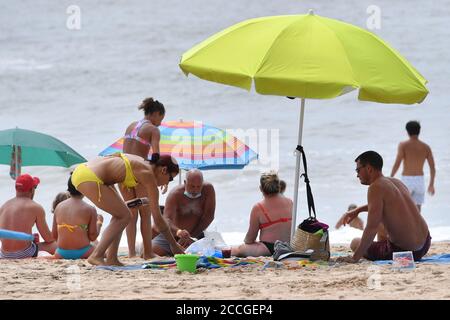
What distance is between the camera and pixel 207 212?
7219 mm

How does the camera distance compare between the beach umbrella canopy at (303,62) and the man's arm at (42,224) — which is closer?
the beach umbrella canopy at (303,62)

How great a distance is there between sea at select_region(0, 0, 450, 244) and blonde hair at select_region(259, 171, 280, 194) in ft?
7.60

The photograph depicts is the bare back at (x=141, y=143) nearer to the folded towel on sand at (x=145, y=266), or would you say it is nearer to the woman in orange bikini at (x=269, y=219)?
the woman in orange bikini at (x=269, y=219)

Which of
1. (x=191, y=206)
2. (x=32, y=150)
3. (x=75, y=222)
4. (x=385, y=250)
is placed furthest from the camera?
(x=32, y=150)

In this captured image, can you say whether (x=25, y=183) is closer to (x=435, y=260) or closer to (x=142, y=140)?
(x=142, y=140)

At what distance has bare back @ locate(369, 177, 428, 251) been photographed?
605cm

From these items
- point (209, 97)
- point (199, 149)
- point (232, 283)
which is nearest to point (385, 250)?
point (232, 283)

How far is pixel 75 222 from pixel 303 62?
83.7 inches

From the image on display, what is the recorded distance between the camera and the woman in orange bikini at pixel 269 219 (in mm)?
6738

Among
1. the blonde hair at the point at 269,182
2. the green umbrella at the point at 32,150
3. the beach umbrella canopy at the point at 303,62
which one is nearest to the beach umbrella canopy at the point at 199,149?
the green umbrella at the point at 32,150

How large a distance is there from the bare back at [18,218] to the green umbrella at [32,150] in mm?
1006
